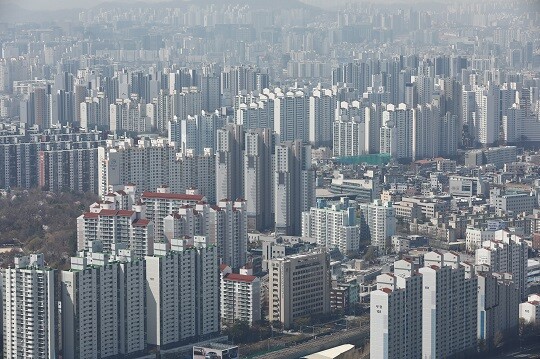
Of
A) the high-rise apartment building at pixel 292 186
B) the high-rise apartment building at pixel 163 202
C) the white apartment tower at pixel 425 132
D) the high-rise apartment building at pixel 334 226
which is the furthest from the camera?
the white apartment tower at pixel 425 132

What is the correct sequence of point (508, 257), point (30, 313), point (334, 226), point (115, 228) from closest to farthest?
point (30, 313)
point (508, 257)
point (115, 228)
point (334, 226)

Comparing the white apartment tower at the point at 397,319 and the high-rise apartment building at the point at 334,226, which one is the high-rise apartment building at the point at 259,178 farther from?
the white apartment tower at the point at 397,319

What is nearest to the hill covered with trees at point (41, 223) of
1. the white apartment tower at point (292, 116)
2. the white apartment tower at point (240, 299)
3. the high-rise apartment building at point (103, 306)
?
the high-rise apartment building at point (103, 306)

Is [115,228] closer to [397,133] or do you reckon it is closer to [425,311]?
[425,311]

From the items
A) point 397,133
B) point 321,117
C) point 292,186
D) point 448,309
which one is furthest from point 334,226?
point 321,117

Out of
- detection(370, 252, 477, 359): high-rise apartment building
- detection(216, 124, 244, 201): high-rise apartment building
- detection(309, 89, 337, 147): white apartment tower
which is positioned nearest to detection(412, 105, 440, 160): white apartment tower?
detection(309, 89, 337, 147): white apartment tower

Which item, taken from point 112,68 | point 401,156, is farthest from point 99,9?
point 401,156
